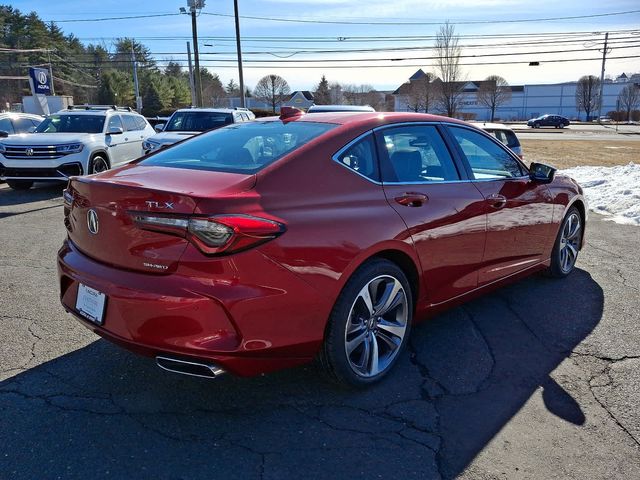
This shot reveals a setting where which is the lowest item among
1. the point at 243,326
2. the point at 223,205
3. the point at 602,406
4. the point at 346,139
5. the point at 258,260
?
the point at 602,406

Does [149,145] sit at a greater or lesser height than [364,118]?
lesser

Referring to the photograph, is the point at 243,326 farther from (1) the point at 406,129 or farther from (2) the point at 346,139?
(1) the point at 406,129

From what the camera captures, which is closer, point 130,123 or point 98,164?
point 98,164

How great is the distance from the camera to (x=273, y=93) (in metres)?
73.5

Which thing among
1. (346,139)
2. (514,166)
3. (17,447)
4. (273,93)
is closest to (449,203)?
(346,139)

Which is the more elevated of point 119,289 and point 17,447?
point 119,289

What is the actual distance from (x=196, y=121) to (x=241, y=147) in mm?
10373

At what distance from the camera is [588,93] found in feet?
264

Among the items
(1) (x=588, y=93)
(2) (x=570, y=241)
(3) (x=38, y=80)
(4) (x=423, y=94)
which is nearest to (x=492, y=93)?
(1) (x=588, y=93)

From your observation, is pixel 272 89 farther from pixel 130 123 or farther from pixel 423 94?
pixel 130 123

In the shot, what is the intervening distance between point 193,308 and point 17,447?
1140mm

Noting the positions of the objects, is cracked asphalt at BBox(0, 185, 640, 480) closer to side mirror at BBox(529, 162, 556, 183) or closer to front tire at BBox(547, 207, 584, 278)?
front tire at BBox(547, 207, 584, 278)

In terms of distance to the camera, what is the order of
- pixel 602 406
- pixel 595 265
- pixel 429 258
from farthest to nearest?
pixel 595 265, pixel 429 258, pixel 602 406

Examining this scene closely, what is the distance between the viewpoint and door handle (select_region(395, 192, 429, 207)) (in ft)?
11.1
